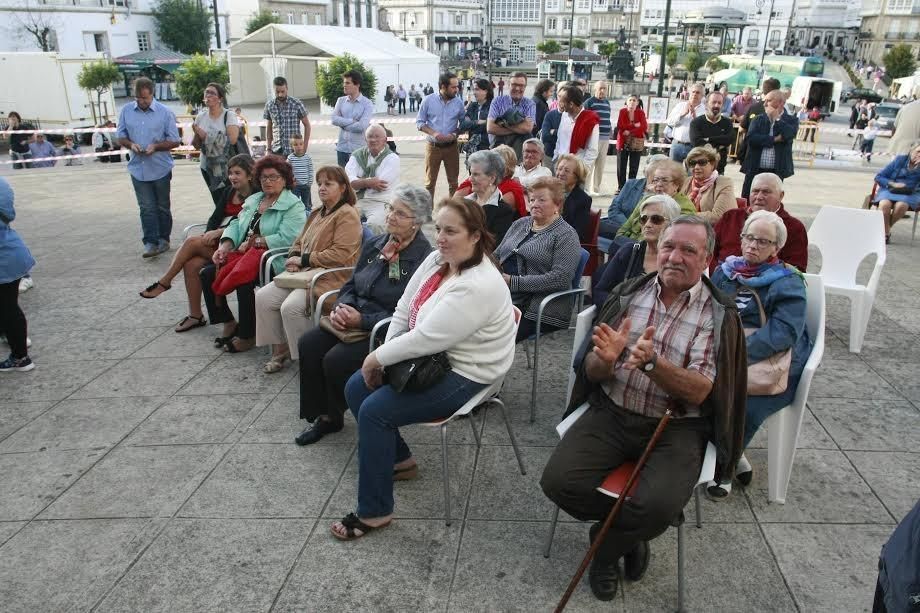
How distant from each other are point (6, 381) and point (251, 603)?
3174 mm

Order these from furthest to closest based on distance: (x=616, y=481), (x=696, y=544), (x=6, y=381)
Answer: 1. (x=6, y=381)
2. (x=696, y=544)
3. (x=616, y=481)

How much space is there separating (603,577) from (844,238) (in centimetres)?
415

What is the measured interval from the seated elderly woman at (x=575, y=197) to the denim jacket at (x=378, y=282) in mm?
1744

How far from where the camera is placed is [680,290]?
2824mm

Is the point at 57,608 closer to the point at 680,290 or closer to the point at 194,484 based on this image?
the point at 194,484

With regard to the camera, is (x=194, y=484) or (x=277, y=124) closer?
(x=194, y=484)

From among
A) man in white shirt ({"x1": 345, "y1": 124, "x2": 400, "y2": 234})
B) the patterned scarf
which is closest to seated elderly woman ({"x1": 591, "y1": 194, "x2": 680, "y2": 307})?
the patterned scarf

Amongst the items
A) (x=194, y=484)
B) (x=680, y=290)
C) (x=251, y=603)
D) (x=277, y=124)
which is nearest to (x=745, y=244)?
(x=680, y=290)

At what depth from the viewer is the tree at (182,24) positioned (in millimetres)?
55281

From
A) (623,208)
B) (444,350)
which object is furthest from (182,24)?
(444,350)

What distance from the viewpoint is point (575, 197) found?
530 cm

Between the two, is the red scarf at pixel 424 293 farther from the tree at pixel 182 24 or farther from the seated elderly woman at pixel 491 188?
the tree at pixel 182 24

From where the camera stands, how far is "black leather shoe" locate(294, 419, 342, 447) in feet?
12.7

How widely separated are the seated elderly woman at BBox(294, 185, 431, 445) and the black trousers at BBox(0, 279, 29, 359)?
2.36 meters
